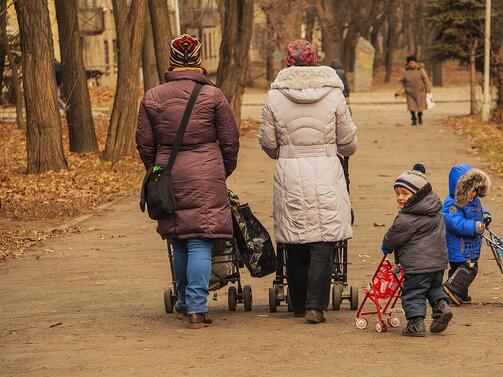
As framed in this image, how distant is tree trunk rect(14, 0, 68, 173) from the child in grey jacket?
41.4 ft

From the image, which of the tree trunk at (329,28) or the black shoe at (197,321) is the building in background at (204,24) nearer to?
the tree trunk at (329,28)

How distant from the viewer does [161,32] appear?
24.3 meters

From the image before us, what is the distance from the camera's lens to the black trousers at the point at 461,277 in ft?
30.4

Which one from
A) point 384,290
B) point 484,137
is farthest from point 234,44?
point 384,290

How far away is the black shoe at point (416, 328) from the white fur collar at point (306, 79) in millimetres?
1531

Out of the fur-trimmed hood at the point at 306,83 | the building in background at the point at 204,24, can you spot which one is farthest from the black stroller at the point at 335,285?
the building in background at the point at 204,24

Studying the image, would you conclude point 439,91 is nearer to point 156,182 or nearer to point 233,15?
point 233,15

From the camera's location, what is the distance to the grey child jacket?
26.0ft

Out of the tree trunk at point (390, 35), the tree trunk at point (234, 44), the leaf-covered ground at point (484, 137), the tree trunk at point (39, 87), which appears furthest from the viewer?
the tree trunk at point (390, 35)

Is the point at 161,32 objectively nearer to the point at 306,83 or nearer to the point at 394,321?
the point at 306,83

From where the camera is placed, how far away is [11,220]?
1527 centimetres

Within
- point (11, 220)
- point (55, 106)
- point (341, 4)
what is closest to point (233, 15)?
point (55, 106)

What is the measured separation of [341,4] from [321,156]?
168ft

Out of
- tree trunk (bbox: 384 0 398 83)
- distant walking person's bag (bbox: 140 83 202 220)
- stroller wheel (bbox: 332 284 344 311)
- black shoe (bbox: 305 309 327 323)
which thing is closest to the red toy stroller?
black shoe (bbox: 305 309 327 323)
